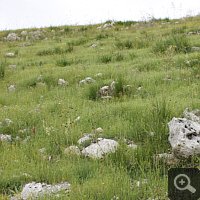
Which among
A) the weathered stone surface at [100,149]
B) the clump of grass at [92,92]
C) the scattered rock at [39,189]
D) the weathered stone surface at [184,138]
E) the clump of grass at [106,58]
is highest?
the clump of grass at [106,58]

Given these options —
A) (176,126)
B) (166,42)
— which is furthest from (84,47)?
(176,126)

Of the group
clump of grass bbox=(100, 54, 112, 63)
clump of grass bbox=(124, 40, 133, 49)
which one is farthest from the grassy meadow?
clump of grass bbox=(124, 40, 133, 49)

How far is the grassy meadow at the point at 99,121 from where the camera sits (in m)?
2.35

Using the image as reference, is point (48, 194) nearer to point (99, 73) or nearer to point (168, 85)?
point (168, 85)

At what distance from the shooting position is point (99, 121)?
3803 mm

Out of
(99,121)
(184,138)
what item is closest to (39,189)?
(99,121)

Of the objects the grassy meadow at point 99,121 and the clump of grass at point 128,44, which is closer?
the grassy meadow at point 99,121

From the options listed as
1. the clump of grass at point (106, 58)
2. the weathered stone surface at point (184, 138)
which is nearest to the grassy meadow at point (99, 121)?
the clump of grass at point (106, 58)

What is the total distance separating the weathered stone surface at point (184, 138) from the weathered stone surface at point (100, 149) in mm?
807

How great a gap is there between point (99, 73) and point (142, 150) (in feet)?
12.7

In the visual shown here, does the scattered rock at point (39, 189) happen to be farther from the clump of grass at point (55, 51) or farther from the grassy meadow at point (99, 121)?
the clump of grass at point (55, 51)

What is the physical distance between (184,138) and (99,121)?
1.66 metres

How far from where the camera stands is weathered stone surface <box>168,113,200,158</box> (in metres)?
2.45

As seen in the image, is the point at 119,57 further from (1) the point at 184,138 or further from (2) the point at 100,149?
(1) the point at 184,138
